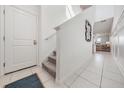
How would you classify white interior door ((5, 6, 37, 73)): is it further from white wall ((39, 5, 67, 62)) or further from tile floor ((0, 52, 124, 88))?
tile floor ((0, 52, 124, 88))

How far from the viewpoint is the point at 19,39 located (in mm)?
2100

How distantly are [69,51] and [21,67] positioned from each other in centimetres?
154

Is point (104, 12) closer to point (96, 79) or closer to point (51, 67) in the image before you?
point (96, 79)

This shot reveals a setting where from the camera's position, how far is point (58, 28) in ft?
4.33

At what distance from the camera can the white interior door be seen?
73.1 inches

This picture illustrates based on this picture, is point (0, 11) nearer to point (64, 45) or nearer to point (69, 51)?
point (64, 45)

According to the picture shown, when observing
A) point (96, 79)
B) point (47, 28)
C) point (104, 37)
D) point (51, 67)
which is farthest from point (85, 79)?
point (104, 37)

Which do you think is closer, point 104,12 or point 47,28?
point 47,28

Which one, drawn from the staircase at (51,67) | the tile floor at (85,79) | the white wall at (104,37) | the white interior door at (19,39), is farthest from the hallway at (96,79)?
the white wall at (104,37)

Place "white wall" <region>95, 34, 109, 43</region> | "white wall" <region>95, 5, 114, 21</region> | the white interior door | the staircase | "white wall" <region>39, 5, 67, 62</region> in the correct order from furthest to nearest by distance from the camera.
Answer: "white wall" <region>95, 34, 109, 43</region>, "white wall" <region>95, 5, 114, 21</region>, "white wall" <region>39, 5, 67, 62</region>, the white interior door, the staircase

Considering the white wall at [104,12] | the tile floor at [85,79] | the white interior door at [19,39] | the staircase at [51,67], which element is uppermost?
the white wall at [104,12]

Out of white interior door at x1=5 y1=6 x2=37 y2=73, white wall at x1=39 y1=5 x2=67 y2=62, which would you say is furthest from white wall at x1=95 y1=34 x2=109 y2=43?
white interior door at x1=5 y1=6 x2=37 y2=73

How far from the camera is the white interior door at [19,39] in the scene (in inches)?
73.1

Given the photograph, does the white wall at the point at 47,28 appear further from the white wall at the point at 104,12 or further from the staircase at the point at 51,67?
the white wall at the point at 104,12
